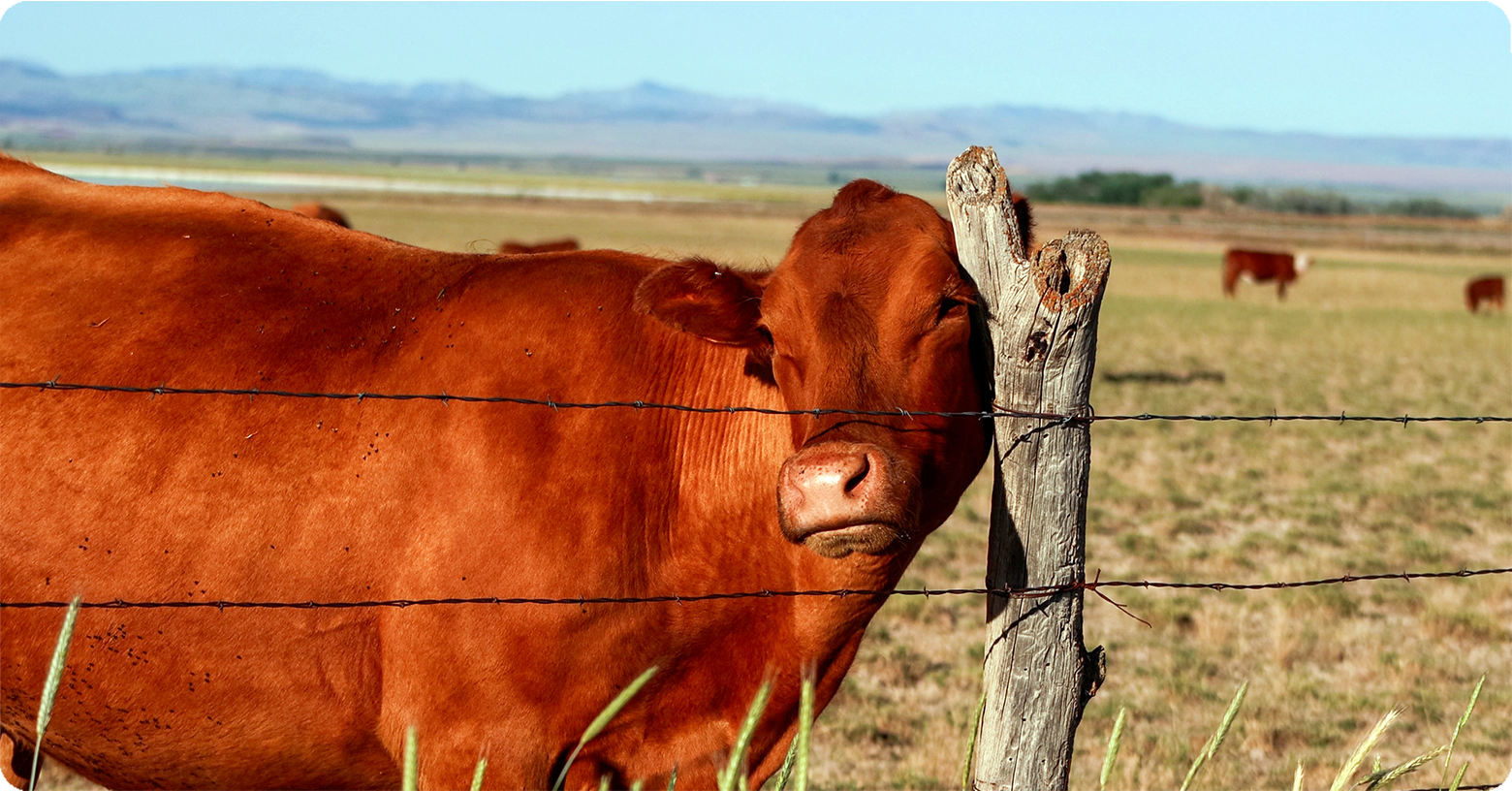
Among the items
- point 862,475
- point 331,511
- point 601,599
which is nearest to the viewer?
point 862,475

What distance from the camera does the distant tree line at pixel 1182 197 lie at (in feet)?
411

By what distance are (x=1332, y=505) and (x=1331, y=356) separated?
13380 millimetres

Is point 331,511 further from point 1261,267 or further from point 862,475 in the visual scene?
point 1261,267

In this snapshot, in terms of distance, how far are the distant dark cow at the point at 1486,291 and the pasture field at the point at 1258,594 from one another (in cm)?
1605

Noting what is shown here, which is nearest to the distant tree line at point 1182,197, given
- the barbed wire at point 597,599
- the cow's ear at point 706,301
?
the cow's ear at point 706,301

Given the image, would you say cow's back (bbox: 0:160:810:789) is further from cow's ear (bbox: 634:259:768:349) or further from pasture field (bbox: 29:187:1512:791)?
pasture field (bbox: 29:187:1512:791)

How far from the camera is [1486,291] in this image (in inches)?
1469

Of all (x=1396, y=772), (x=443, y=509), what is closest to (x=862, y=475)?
(x=443, y=509)

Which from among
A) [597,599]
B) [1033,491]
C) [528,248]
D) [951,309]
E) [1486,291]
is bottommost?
[1486,291]

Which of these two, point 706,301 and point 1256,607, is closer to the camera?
point 706,301

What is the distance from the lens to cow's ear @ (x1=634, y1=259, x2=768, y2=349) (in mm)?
3480

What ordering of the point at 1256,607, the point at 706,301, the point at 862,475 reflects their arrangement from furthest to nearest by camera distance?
the point at 1256,607
the point at 706,301
the point at 862,475

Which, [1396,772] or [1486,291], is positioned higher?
[1396,772]

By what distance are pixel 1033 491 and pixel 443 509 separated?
155 cm
